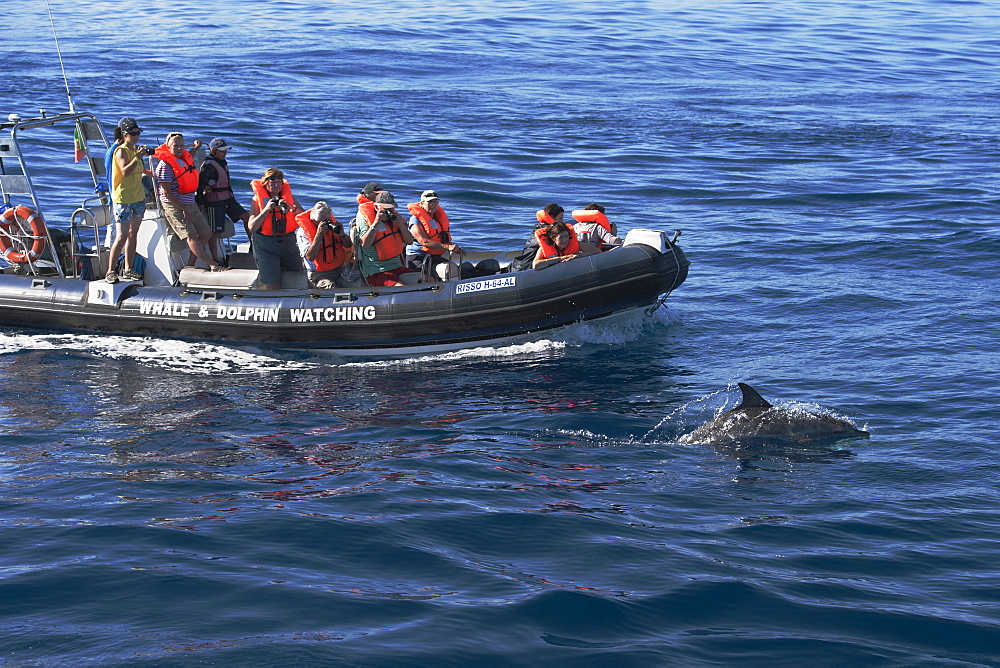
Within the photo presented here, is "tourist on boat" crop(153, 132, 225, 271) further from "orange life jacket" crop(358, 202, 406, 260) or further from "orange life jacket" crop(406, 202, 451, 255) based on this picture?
"orange life jacket" crop(406, 202, 451, 255)

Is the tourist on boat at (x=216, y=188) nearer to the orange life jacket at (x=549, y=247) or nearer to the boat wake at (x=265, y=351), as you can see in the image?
the boat wake at (x=265, y=351)

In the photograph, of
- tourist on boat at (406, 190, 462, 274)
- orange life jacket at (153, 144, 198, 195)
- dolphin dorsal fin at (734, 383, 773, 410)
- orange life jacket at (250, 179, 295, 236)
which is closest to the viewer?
dolphin dorsal fin at (734, 383, 773, 410)

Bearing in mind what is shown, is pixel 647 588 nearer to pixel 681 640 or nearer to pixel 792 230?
pixel 681 640

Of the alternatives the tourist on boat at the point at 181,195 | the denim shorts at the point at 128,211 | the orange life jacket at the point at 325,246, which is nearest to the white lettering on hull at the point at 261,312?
the orange life jacket at the point at 325,246

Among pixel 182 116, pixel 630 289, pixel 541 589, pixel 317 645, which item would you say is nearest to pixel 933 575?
pixel 541 589

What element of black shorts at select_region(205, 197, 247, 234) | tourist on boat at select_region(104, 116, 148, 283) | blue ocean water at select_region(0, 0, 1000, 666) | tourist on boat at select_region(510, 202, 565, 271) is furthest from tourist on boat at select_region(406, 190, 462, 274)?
tourist on boat at select_region(104, 116, 148, 283)

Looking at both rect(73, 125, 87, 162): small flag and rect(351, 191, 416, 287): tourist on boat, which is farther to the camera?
rect(73, 125, 87, 162): small flag

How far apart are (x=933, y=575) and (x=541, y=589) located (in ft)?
8.90

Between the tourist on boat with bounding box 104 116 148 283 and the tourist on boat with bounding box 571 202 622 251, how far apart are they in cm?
512

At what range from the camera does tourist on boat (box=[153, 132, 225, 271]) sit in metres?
12.6

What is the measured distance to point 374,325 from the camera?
12.6 metres

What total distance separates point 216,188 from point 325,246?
1.61 metres

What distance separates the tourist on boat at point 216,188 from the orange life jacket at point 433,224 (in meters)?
2.01

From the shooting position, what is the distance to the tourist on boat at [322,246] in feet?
41.9
